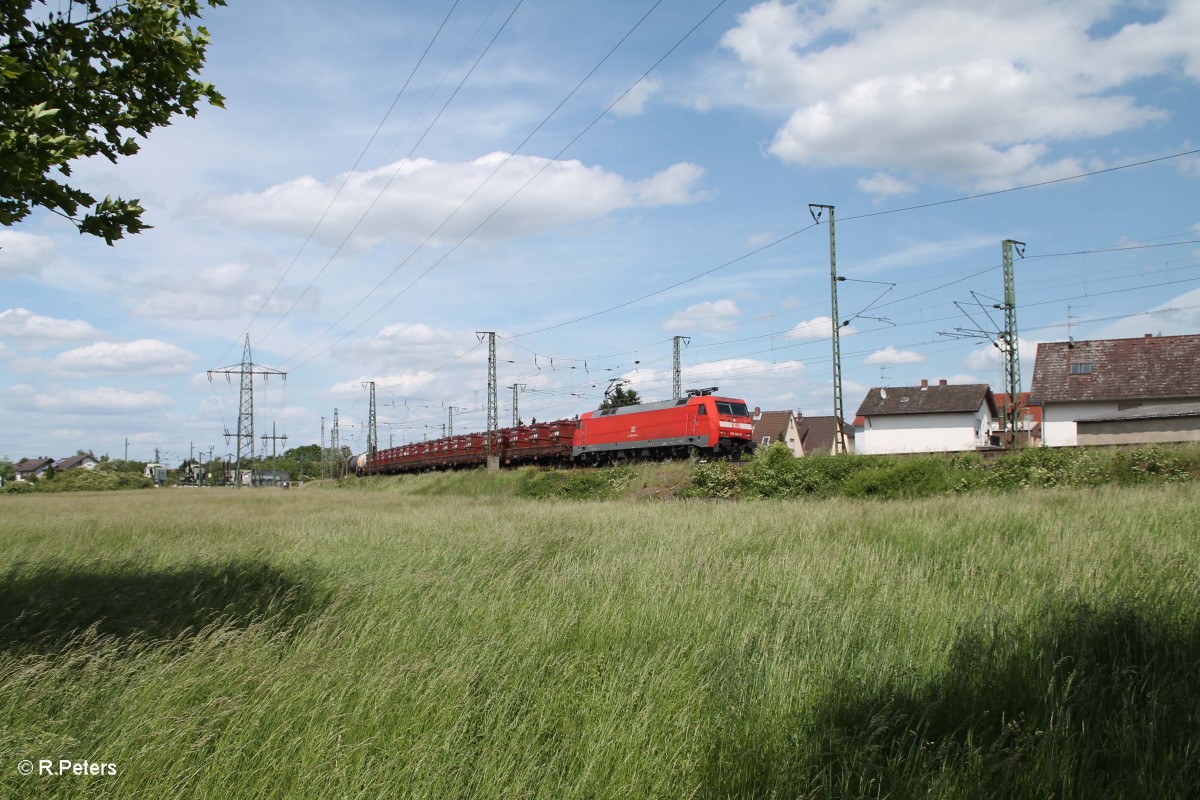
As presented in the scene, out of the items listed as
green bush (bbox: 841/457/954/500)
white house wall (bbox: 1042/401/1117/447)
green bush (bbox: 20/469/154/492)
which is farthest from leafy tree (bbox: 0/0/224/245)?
green bush (bbox: 20/469/154/492)

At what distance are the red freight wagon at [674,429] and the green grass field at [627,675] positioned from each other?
935 inches

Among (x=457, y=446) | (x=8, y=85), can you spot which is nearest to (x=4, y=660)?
(x=8, y=85)

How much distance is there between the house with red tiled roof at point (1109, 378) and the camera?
41.7 m

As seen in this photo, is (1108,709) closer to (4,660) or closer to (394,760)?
(394,760)

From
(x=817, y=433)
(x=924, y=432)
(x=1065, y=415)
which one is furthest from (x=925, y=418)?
(x=817, y=433)

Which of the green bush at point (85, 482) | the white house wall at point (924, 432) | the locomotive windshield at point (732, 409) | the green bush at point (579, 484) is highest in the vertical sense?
the locomotive windshield at point (732, 409)

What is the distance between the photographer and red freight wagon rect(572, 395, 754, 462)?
3359 centimetres

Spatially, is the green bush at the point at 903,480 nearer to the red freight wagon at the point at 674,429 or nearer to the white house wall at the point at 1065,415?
the red freight wagon at the point at 674,429

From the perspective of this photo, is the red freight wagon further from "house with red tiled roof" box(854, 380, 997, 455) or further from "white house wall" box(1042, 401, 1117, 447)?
"house with red tiled roof" box(854, 380, 997, 455)

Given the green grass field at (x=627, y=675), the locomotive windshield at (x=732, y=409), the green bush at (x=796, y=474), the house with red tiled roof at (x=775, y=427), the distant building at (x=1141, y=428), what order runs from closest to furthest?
the green grass field at (x=627, y=675) → the green bush at (x=796, y=474) → the distant building at (x=1141, y=428) → the locomotive windshield at (x=732, y=409) → the house with red tiled roof at (x=775, y=427)

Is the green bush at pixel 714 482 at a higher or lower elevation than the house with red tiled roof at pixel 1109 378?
lower

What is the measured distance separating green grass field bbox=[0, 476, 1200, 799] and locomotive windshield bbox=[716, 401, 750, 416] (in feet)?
79.6

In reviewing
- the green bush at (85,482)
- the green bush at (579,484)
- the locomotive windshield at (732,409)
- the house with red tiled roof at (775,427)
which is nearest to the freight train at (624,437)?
the locomotive windshield at (732,409)

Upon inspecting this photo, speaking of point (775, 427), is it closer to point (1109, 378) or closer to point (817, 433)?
point (817, 433)
